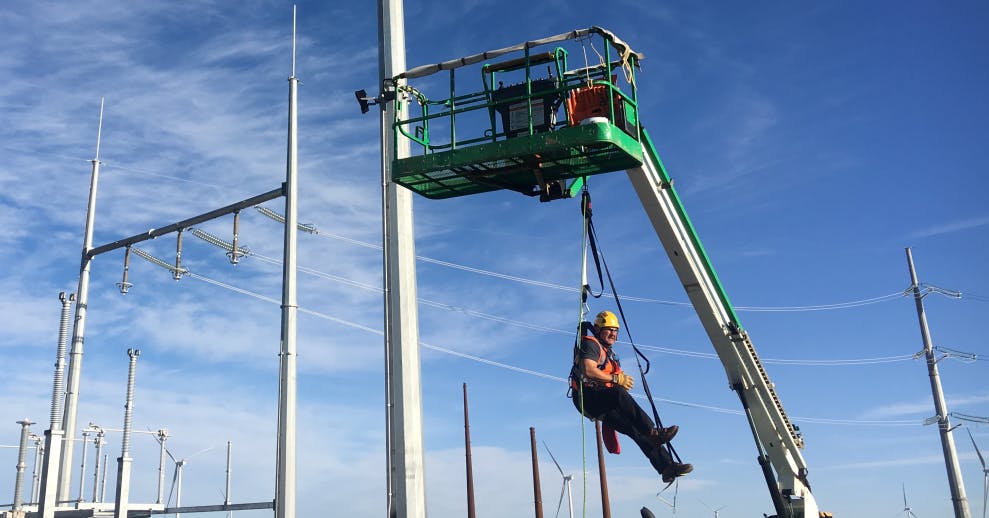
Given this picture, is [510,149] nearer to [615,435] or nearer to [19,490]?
[615,435]

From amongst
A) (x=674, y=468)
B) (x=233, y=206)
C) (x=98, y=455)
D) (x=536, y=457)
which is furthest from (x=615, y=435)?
(x=536, y=457)

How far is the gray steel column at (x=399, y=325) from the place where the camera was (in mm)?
10164

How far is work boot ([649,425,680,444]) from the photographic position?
1487 centimetres

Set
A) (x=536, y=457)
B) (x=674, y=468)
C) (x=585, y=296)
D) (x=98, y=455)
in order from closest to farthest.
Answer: (x=585, y=296) → (x=674, y=468) → (x=98, y=455) → (x=536, y=457)

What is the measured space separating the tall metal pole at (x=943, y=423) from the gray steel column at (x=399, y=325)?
5200cm

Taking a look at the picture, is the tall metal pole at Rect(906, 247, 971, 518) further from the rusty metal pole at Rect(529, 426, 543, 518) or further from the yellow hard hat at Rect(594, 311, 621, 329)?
the yellow hard hat at Rect(594, 311, 621, 329)

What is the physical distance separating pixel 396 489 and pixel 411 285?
246 centimetres

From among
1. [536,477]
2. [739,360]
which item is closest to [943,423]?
[536,477]

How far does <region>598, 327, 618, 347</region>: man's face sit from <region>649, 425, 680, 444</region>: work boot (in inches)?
69.9

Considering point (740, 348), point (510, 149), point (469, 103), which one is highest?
point (469, 103)

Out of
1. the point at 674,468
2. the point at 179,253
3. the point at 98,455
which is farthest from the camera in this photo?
the point at 98,455

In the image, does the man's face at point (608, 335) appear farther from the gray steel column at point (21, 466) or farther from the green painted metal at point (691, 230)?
the gray steel column at point (21, 466)

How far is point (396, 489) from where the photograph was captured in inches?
400

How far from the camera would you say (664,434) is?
1491cm
